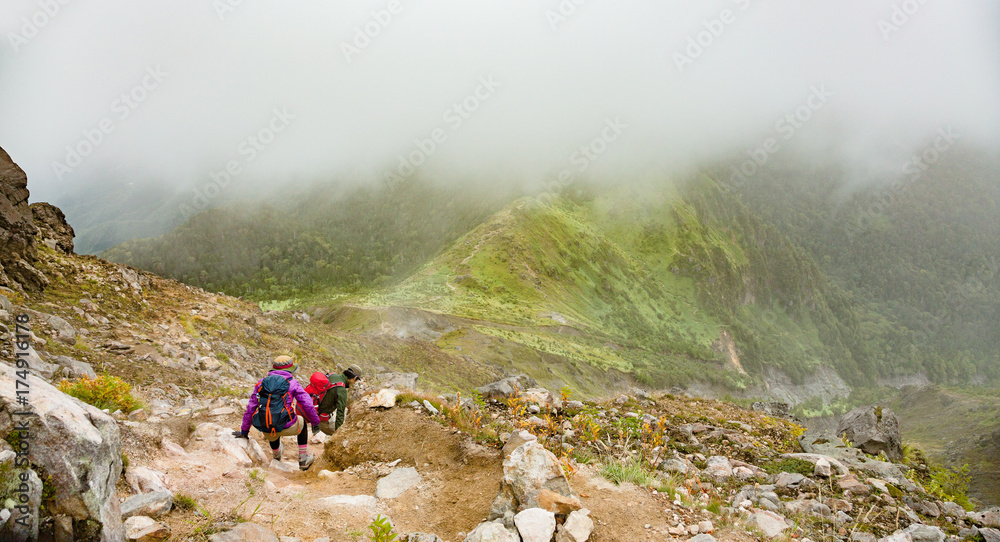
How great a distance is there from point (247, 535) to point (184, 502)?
3.49 ft

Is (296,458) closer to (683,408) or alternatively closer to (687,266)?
(683,408)

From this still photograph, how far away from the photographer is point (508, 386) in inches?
550

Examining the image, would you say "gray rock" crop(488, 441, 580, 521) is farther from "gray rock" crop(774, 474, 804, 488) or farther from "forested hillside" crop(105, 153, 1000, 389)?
"forested hillside" crop(105, 153, 1000, 389)

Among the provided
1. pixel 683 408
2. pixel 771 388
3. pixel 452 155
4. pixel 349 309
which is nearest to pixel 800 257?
pixel 771 388

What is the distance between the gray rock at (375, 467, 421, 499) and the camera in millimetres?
6221

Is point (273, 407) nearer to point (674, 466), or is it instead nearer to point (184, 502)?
point (184, 502)

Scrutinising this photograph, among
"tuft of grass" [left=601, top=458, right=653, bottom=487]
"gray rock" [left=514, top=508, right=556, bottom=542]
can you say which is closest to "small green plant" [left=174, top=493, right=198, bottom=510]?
"gray rock" [left=514, top=508, right=556, bottom=542]

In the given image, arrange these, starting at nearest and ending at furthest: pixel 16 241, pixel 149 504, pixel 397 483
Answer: pixel 149 504 → pixel 397 483 → pixel 16 241

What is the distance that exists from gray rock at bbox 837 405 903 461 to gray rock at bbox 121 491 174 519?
15.7 metres

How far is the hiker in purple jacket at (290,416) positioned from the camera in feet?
23.9

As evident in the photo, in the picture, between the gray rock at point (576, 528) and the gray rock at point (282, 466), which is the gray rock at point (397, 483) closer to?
the gray rock at point (282, 466)

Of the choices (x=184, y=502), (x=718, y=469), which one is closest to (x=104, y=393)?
(x=184, y=502)

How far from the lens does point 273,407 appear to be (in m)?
7.20

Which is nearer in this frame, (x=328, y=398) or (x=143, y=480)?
(x=143, y=480)
